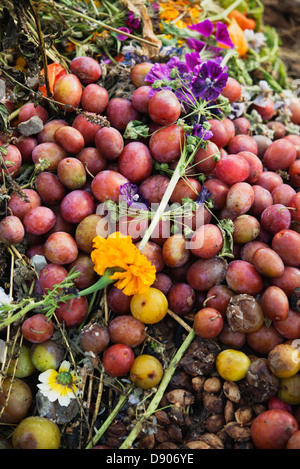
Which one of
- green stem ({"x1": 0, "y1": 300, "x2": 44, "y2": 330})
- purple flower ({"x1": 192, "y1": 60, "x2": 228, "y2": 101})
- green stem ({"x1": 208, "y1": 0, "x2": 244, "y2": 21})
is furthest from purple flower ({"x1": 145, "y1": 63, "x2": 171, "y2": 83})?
green stem ({"x1": 0, "y1": 300, "x2": 44, "y2": 330})

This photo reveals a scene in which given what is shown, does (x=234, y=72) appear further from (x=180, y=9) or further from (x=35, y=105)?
(x=35, y=105)

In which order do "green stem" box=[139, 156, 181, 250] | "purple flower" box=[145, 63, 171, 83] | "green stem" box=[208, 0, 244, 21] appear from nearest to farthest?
"green stem" box=[139, 156, 181, 250] < "purple flower" box=[145, 63, 171, 83] < "green stem" box=[208, 0, 244, 21]

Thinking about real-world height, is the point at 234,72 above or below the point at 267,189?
above

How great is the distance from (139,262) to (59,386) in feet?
1.68

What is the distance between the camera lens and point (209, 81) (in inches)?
61.4

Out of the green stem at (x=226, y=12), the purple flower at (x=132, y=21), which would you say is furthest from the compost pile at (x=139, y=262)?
the green stem at (x=226, y=12)

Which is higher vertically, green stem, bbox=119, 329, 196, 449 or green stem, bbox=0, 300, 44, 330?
green stem, bbox=0, 300, 44, 330

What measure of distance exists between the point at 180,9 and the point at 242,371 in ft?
6.97

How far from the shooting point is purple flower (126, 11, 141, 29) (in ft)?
6.30

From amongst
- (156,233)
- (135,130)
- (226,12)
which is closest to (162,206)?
(156,233)

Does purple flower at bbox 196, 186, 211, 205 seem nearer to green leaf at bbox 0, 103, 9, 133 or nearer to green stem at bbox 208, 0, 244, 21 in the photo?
green leaf at bbox 0, 103, 9, 133

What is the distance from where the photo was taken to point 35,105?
5.03 feet

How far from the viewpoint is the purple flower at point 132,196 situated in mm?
1450
